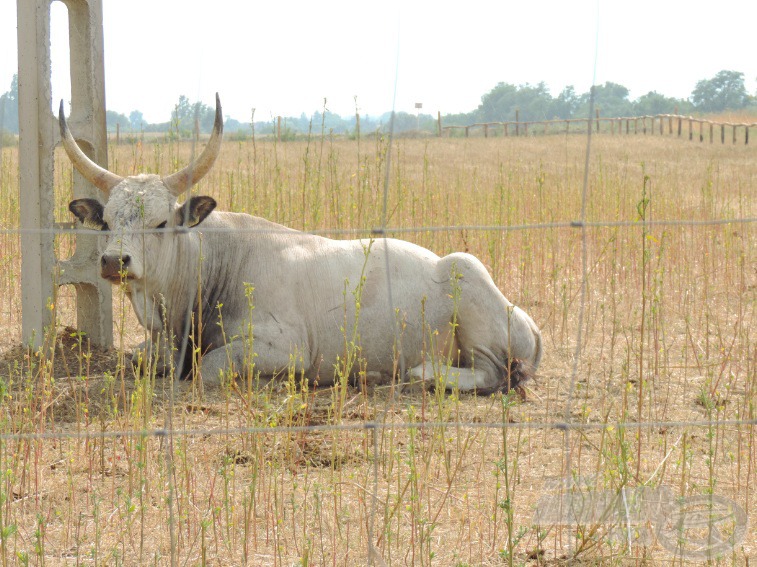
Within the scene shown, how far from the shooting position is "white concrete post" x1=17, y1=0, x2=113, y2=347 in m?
6.01

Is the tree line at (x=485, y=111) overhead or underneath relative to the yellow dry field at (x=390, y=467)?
overhead

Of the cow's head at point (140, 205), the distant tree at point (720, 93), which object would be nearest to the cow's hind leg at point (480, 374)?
the cow's head at point (140, 205)

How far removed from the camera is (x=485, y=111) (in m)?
10.3

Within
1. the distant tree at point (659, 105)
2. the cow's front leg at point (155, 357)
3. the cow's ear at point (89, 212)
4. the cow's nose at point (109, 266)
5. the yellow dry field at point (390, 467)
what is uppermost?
the distant tree at point (659, 105)

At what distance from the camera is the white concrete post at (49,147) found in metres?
6.01

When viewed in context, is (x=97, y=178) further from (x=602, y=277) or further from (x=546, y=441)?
(x=602, y=277)

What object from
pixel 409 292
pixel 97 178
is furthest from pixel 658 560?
pixel 97 178

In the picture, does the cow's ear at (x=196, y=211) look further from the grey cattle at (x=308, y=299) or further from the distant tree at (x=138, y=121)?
the distant tree at (x=138, y=121)

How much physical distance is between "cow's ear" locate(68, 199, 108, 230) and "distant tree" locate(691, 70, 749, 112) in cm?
2179

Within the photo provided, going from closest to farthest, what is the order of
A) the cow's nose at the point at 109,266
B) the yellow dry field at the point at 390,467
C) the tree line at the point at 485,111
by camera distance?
the yellow dry field at the point at 390,467 < the cow's nose at the point at 109,266 < the tree line at the point at 485,111

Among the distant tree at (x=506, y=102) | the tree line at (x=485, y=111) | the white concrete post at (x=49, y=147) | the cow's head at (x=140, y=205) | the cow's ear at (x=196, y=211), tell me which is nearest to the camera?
the cow's head at (x=140, y=205)

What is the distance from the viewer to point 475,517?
3.71 m

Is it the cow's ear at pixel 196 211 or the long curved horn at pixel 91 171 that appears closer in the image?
the cow's ear at pixel 196 211

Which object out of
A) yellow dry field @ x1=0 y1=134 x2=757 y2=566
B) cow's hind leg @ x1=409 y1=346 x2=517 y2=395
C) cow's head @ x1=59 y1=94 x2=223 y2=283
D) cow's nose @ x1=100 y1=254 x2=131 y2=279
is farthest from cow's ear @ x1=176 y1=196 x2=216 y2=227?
cow's hind leg @ x1=409 y1=346 x2=517 y2=395
